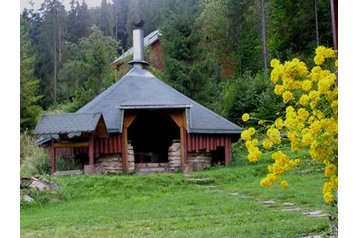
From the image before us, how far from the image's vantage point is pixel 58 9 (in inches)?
133

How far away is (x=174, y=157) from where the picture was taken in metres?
4.03

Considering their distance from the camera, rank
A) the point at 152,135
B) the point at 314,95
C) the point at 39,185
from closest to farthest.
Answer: the point at 314,95 → the point at 39,185 → the point at 152,135

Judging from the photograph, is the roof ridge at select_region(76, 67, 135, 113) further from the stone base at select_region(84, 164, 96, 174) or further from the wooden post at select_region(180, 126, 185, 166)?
the wooden post at select_region(180, 126, 185, 166)

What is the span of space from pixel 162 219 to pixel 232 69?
911 mm

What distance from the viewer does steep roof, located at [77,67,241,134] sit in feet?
11.9

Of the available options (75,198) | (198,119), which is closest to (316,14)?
(198,119)

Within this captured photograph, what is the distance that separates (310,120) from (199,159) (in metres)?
1.18

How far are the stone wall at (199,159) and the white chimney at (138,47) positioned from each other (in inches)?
27.3

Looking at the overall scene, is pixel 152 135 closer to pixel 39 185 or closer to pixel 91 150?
pixel 91 150

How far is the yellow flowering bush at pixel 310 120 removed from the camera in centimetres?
286

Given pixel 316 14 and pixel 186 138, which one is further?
pixel 186 138

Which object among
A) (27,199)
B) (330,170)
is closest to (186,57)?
(330,170)
